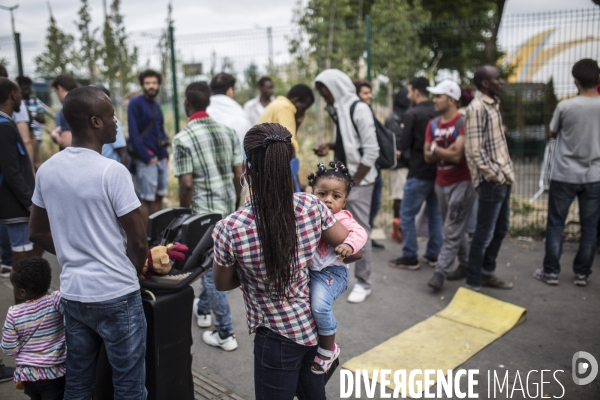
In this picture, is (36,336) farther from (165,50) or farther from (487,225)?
(165,50)

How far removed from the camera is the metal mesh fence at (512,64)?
23.0 ft

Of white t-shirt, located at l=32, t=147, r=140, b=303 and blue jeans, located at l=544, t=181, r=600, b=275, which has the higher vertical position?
white t-shirt, located at l=32, t=147, r=140, b=303

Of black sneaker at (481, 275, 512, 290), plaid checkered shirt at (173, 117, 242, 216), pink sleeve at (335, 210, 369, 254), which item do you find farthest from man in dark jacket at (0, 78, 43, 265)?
black sneaker at (481, 275, 512, 290)

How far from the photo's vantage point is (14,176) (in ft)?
13.9

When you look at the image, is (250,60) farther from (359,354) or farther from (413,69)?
(359,354)

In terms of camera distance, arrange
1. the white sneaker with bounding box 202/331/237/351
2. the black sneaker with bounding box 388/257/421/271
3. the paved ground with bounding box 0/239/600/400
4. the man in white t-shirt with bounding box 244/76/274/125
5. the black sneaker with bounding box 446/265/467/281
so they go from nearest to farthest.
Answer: the paved ground with bounding box 0/239/600/400 → the white sneaker with bounding box 202/331/237/351 → the black sneaker with bounding box 446/265/467/281 → the black sneaker with bounding box 388/257/421/271 → the man in white t-shirt with bounding box 244/76/274/125

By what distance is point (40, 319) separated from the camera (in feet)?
9.23

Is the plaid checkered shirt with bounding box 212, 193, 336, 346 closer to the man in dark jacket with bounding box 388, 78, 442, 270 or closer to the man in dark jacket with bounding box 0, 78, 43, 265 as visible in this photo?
the man in dark jacket with bounding box 0, 78, 43, 265

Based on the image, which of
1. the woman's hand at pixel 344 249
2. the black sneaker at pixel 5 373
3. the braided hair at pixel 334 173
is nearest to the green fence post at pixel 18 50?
the black sneaker at pixel 5 373

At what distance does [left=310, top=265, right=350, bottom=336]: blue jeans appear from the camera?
238 cm

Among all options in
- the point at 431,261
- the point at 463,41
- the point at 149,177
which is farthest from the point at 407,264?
the point at 463,41


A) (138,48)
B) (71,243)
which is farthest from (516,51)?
(71,243)

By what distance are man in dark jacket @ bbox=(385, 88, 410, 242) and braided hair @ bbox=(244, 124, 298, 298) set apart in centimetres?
490

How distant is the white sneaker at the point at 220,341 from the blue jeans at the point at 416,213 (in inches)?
105
